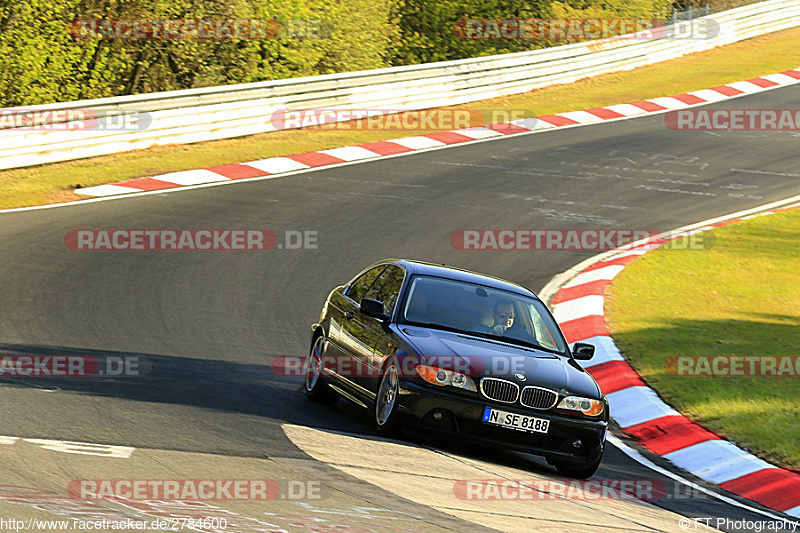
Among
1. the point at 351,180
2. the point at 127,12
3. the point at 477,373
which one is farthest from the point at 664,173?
the point at 477,373

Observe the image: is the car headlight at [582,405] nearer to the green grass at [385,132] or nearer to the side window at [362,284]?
the side window at [362,284]

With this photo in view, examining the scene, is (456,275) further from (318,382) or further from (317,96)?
(317,96)

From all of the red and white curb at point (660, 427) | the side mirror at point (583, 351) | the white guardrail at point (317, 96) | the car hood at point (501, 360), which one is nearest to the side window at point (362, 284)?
the car hood at point (501, 360)

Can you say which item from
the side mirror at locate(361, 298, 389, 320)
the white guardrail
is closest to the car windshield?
the side mirror at locate(361, 298, 389, 320)

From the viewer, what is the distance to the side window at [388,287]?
31.7 feet

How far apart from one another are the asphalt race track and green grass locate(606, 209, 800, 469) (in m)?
1.23

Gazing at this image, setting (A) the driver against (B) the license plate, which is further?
(A) the driver

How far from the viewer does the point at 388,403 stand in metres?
8.71

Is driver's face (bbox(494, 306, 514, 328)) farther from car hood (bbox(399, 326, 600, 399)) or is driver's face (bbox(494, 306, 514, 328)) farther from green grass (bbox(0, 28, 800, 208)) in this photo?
green grass (bbox(0, 28, 800, 208))

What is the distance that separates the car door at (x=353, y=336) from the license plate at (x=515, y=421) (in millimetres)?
1215

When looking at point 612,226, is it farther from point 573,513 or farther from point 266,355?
point 573,513

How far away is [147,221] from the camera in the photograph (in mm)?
15828

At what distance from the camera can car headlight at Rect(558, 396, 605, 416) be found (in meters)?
8.52

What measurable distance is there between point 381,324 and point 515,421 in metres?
1.54
